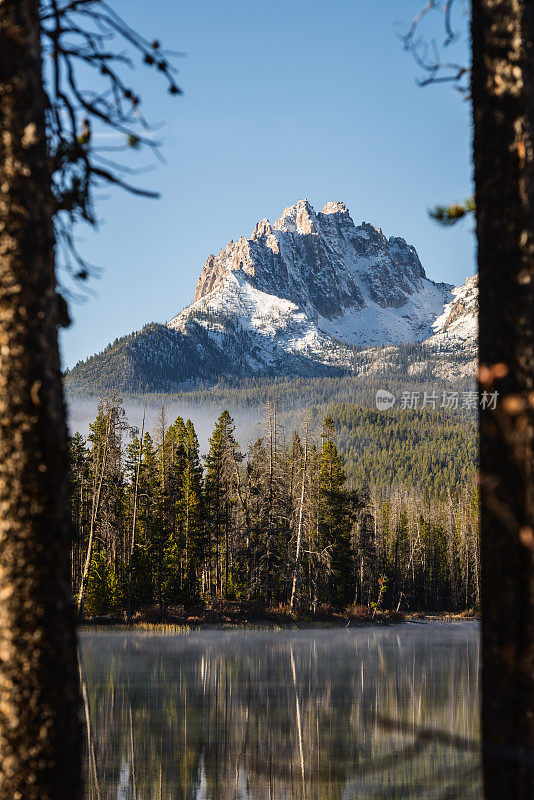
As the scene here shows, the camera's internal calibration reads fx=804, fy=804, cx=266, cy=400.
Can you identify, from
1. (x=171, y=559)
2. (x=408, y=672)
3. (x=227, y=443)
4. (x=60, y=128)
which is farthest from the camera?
(x=227, y=443)

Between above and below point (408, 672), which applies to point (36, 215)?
above

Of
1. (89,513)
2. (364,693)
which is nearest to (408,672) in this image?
(364,693)

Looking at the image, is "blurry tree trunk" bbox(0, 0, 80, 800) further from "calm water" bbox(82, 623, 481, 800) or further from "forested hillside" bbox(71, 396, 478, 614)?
"forested hillside" bbox(71, 396, 478, 614)

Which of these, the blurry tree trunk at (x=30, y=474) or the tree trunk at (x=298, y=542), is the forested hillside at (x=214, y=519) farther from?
the blurry tree trunk at (x=30, y=474)

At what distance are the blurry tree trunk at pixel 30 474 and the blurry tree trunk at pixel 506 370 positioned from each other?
1.57 m

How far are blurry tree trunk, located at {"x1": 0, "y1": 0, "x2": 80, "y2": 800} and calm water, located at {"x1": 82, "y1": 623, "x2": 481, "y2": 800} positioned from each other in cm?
127

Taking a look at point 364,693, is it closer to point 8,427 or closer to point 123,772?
point 123,772

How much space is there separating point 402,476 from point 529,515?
172123 millimetres

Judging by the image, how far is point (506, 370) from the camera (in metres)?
2.94

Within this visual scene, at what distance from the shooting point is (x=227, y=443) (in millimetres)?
52438

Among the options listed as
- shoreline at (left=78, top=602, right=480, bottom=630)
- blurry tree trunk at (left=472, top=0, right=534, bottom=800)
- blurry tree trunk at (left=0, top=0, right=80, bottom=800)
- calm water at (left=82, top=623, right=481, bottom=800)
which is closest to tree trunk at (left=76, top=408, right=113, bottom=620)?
shoreline at (left=78, top=602, right=480, bottom=630)

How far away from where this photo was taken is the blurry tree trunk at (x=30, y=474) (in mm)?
2953

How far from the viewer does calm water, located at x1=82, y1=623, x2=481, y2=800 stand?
11188 millimetres

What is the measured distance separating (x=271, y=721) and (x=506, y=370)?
14166mm
